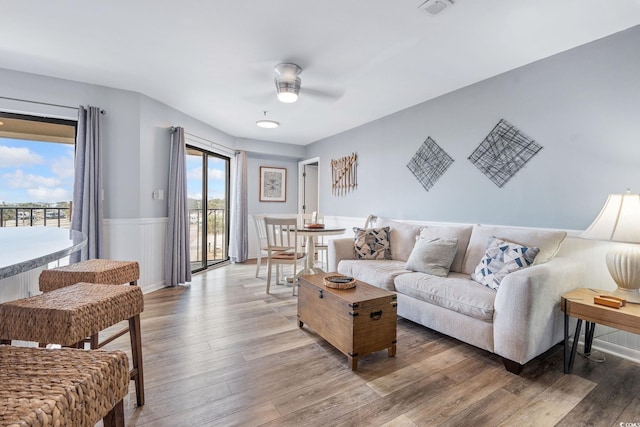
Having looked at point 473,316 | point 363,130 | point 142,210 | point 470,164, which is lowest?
point 473,316

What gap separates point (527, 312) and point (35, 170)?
4.64 meters

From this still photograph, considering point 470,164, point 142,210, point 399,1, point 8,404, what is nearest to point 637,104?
point 470,164

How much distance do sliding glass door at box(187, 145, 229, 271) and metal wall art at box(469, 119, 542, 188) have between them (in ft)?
12.7

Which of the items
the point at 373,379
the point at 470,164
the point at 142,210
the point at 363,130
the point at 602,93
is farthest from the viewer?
the point at 363,130

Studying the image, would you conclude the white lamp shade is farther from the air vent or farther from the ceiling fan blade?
the ceiling fan blade

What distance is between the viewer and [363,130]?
4.67 metres

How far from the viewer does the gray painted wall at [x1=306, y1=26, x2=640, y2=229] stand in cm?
221

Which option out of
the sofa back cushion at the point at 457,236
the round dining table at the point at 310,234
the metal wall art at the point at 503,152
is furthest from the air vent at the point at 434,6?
the round dining table at the point at 310,234

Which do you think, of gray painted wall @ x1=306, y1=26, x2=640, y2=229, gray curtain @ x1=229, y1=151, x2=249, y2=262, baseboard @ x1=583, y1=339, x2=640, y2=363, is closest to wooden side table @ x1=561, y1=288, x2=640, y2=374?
baseboard @ x1=583, y1=339, x2=640, y2=363

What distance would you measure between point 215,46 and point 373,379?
2.75 meters

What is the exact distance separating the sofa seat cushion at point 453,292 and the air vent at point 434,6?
196cm

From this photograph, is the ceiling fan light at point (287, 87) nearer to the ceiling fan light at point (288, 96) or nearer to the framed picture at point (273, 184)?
the ceiling fan light at point (288, 96)

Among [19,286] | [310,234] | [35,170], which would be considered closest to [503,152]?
[310,234]

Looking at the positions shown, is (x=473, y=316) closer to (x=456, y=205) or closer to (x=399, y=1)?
(x=456, y=205)
